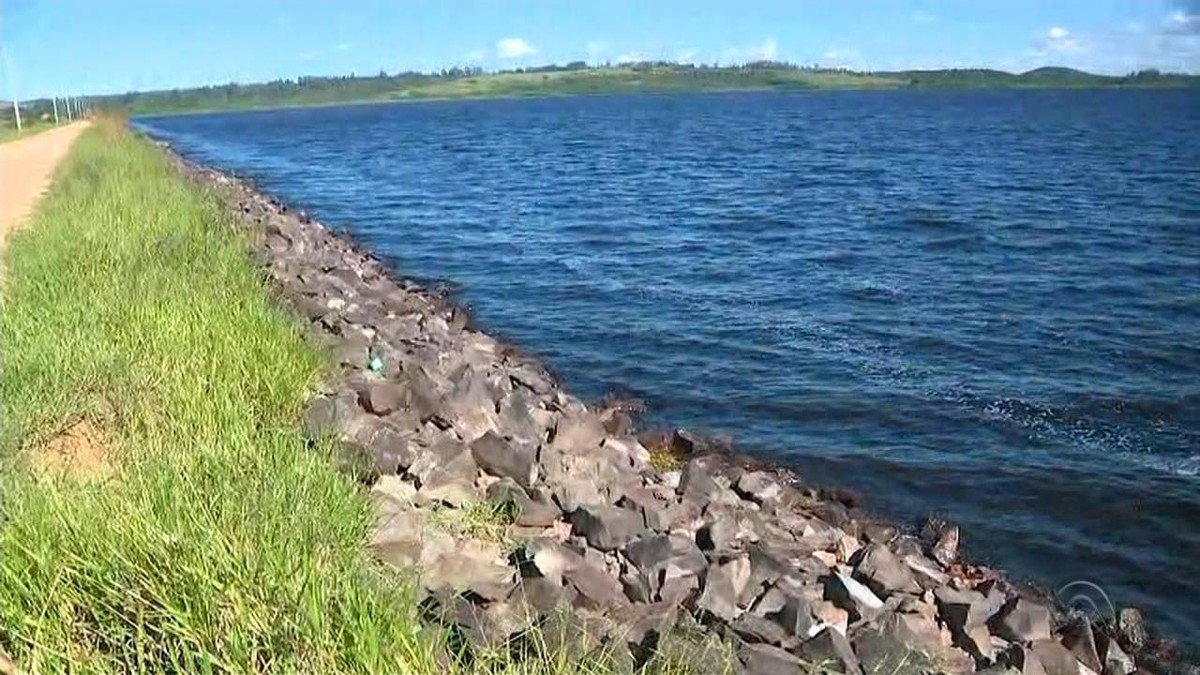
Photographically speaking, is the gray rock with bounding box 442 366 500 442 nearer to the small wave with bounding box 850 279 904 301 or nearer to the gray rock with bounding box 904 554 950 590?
the gray rock with bounding box 904 554 950 590

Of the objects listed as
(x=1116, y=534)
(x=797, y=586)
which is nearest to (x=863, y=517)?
(x=1116, y=534)

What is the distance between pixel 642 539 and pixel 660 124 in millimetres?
95826

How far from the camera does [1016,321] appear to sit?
1716 centimetres

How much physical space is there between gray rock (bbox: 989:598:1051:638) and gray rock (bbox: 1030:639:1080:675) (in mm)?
124

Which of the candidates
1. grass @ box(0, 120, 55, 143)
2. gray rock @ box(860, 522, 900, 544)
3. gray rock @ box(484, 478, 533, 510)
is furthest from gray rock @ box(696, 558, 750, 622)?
grass @ box(0, 120, 55, 143)

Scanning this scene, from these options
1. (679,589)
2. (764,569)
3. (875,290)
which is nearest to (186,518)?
(679,589)

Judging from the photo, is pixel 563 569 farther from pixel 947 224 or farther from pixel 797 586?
pixel 947 224

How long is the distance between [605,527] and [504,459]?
3.90 ft

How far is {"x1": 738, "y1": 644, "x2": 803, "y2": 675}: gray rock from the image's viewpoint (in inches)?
198

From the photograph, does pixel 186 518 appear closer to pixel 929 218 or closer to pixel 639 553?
pixel 639 553

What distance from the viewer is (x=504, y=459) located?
7.62m

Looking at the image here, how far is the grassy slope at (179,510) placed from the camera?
3.90 meters

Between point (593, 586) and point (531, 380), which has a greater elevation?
point (593, 586)

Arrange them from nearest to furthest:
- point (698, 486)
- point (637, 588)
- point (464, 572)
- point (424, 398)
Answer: point (464, 572) < point (637, 588) < point (424, 398) < point (698, 486)
